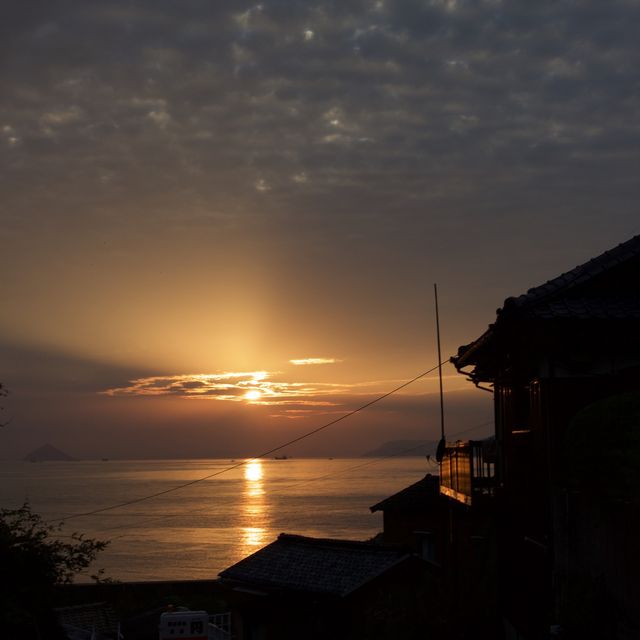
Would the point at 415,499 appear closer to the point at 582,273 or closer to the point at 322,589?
the point at 322,589

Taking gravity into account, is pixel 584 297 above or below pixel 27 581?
above

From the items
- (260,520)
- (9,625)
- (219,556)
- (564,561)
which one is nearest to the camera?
(564,561)

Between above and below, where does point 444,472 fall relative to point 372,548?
above

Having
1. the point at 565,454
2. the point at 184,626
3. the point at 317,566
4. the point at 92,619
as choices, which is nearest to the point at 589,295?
the point at 565,454

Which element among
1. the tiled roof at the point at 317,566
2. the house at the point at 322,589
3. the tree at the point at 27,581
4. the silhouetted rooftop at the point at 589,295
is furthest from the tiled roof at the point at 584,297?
the tiled roof at the point at 317,566

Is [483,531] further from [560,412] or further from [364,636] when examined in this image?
[560,412]

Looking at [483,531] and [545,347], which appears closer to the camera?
[545,347]

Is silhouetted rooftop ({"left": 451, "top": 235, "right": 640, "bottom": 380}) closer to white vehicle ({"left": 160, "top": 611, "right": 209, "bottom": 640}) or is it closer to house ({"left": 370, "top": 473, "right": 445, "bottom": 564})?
white vehicle ({"left": 160, "top": 611, "right": 209, "bottom": 640})

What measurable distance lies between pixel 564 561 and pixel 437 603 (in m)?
10.6

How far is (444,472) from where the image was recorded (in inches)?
938

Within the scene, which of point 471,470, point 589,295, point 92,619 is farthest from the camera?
point 92,619

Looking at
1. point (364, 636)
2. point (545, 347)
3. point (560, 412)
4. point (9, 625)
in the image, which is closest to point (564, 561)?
point (560, 412)

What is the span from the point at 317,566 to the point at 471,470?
438 inches

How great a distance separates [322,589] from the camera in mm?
Answer: 26172
